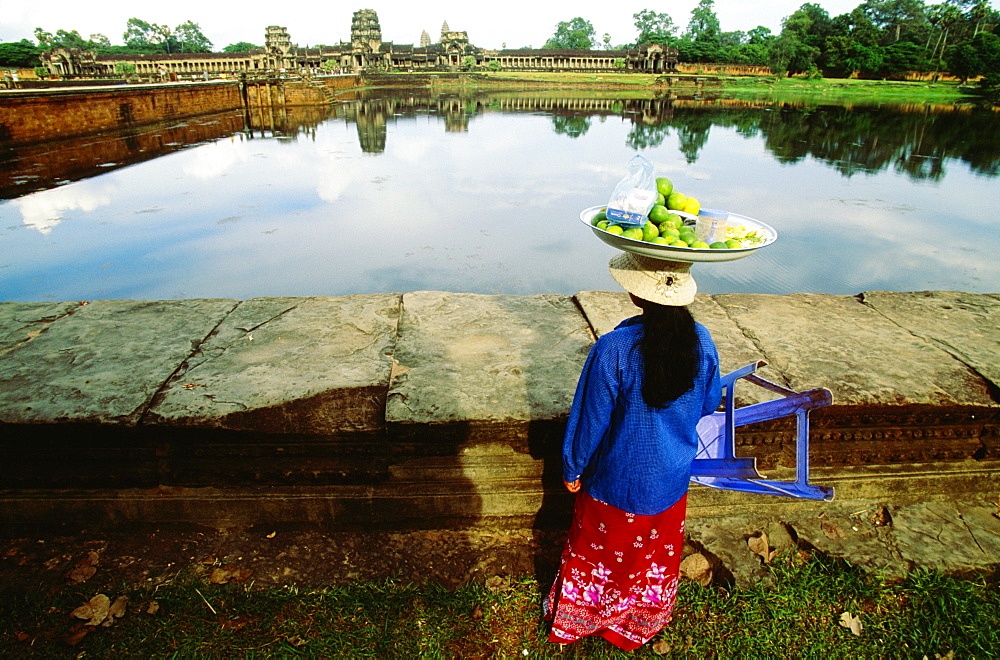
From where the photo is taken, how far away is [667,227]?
1479 mm

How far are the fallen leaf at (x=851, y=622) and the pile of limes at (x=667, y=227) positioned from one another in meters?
1.36

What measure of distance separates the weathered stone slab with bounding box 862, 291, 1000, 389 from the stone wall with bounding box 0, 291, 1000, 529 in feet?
0.08

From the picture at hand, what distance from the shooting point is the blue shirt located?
1.44 m

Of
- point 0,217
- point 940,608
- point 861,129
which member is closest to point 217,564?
point 940,608

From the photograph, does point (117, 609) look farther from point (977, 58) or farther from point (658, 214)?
point (977, 58)

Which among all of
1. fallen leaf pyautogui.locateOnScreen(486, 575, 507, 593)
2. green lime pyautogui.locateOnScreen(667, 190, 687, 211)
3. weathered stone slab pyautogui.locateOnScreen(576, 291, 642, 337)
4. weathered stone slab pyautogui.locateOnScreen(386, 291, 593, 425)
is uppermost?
green lime pyautogui.locateOnScreen(667, 190, 687, 211)

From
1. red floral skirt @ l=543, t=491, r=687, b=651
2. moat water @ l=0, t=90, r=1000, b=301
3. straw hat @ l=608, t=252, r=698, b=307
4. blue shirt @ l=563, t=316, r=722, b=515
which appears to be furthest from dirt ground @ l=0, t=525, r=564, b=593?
moat water @ l=0, t=90, r=1000, b=301

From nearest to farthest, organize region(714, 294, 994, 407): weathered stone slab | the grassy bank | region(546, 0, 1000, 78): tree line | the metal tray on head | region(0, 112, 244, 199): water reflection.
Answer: the metal tray on head < region(714, 294, 994, 407): weathered stone slab < region(0, 112, 244, 199): water reflection < the grassy bank < region(546, 0, 1000, 78): tree line

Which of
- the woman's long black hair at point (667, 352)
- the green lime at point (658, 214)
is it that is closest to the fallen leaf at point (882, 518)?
the woman's long black hair at point (667, 352)

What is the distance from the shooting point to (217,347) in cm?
244

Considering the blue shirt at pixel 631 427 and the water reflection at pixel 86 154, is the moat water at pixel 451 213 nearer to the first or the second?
the water reflection at pixel 86 154

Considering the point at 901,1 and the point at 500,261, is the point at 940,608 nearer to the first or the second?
the point at 500,261

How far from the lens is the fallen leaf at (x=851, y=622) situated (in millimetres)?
1774

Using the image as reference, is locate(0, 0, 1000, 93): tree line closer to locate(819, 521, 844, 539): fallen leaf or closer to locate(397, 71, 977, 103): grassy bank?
locate(397, 71, 977, 103): grassy bank
